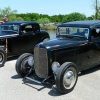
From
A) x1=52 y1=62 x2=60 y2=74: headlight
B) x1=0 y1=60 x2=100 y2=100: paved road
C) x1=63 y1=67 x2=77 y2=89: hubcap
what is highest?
x1=52 y1=62 x2=60 y2=74: headlight

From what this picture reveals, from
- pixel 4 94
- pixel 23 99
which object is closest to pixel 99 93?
pixel 23 99

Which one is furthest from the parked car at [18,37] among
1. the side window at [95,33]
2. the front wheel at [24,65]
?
the side window at [95,33]

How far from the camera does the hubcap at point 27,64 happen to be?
5707 mm

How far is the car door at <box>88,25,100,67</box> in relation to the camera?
19.6 feet

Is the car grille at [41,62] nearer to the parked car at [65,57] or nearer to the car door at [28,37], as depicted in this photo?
the parked car at [65,57]

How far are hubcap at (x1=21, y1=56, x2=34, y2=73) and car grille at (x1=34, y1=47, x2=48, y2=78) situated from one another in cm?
42

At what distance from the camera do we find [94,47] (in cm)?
607

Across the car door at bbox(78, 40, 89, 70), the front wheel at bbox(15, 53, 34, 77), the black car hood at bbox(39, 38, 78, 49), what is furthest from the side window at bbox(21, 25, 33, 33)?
the car door at bbox(78, 40, 89, 70)

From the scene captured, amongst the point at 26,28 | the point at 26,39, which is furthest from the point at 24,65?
the point at 26,28

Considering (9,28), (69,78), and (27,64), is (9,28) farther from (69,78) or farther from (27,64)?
(69,78)

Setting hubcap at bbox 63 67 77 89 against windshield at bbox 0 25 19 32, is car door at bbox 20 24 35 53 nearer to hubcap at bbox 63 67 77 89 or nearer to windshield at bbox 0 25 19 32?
windshield at bbox 0 25 19 32

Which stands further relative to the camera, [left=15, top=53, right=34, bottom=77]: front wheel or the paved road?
[left=15, top=53, right=34, bottom=77]: front wheel

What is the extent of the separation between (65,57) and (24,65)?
4.28 ft

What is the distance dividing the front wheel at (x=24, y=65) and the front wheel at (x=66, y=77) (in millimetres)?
1336
